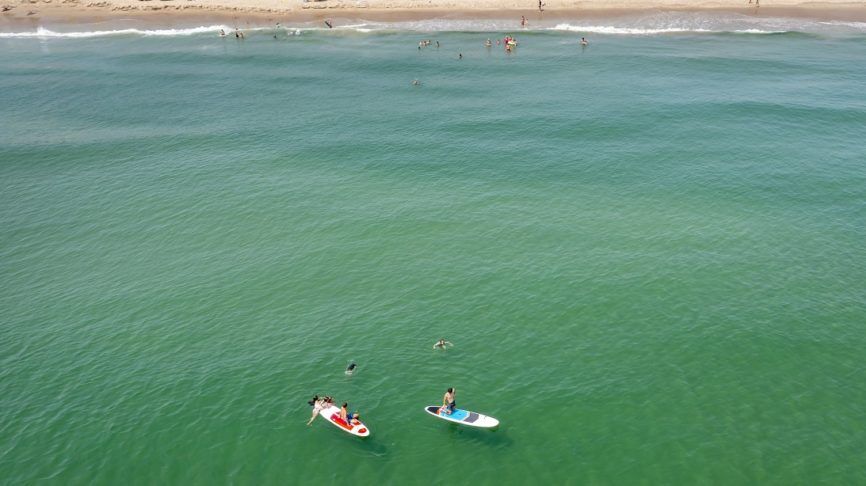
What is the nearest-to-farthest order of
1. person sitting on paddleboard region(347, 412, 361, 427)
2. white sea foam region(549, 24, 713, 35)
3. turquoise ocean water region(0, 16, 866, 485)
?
1. person sitting on paddleboard region(347, 412, 361, 427)
2. turquoise ocean water region(0, 16, 866, 485)
3. white sea foam region(549, 24, 713, 35)

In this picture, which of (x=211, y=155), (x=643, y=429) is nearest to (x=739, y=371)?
(x=643, y=429)

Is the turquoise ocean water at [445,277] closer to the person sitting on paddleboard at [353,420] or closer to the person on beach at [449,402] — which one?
the person sitting on paddleboard at [353,420]

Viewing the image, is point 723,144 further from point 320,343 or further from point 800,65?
point 320,343

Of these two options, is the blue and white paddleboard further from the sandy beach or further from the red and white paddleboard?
the sandy beach

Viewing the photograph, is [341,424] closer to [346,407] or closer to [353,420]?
[353,420]

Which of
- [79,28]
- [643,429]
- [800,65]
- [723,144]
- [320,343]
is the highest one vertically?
[79,28]

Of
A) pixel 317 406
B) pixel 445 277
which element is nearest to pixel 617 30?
pixel 445 277

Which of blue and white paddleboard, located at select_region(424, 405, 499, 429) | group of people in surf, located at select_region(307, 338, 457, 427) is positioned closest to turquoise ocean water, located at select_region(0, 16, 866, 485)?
blue and white paddleboard, located at select_region(424, 405, 499, 429)

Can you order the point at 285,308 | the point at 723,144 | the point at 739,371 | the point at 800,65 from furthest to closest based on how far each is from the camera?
the point at 800,65 → the point at 723,144 → the point at 285,308 → the point at 739,371
